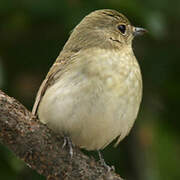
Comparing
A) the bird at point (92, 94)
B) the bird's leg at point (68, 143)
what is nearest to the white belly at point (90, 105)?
the bird at point (92, 94)

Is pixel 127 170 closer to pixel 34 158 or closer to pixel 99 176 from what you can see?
pixel 99 176

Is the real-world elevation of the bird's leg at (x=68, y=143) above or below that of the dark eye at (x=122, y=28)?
below

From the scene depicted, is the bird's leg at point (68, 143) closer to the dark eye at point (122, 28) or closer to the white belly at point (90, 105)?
the white belly at point (90, 105)

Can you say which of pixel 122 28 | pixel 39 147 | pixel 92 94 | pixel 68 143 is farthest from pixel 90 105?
pixel 122 28

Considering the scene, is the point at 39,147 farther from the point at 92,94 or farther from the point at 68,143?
the point at 92,94

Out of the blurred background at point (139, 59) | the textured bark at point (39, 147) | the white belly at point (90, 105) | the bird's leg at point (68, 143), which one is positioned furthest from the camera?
the blurred background at point (139, 59)

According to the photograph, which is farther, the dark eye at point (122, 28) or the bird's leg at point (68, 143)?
the dark eye at point (122, 28)
